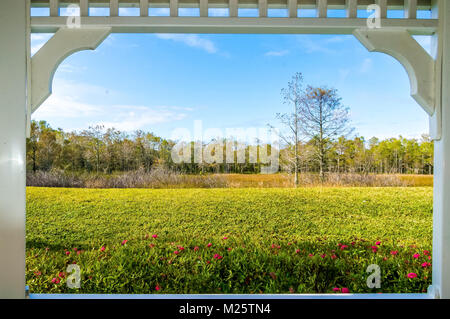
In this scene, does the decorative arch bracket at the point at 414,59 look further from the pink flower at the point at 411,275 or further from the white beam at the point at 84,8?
the pink flower at the point at 411,275

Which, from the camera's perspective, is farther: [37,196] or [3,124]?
[37,196]

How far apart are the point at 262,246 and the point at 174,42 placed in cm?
312

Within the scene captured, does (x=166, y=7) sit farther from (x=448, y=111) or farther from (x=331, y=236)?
(x=331, y=236)

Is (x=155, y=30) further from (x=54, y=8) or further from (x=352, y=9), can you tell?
(x=352, y=9)

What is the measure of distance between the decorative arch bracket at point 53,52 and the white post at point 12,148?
0.05 meters

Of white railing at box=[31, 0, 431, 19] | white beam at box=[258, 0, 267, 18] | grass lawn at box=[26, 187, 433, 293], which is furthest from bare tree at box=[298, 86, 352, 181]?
white beam at box=[258, 0, 267, 18]

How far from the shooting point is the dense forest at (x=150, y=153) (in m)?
3.50

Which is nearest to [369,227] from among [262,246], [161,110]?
[262,246]

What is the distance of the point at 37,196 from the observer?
11.6ft

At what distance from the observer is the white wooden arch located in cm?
123

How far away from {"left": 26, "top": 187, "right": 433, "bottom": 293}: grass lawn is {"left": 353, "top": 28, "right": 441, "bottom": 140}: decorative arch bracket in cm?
167

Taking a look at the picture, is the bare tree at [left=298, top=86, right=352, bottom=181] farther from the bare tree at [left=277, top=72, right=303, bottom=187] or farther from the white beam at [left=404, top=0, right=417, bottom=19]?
the white beam at [left=404, top=0, right=417, bottom=19]

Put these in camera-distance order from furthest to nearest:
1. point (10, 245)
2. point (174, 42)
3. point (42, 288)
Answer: point (174, 42), point (42, 288), point (10, 245)

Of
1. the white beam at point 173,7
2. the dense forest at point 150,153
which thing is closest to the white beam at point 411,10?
the white beam at point 173,7
